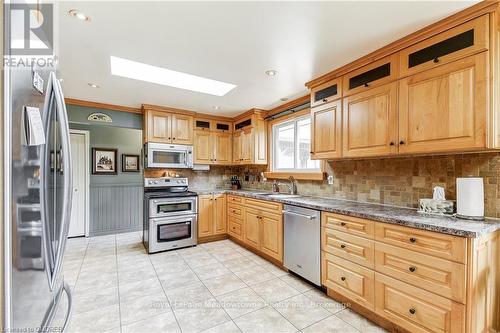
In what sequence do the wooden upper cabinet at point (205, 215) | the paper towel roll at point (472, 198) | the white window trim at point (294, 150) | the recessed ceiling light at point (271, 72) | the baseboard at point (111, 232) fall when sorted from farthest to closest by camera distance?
1. the baseboard at point (111, 232)
2. the wooden upper cabinet at point (205, 215)
3. the white window trim at point (294, 150)
4. the recessed ceiling light at point (271, 72)
5. the paper towel roll at point (472, 198)

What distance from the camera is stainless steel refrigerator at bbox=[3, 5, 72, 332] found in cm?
65

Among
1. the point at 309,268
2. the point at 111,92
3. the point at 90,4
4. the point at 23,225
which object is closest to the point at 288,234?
the point at 309,268

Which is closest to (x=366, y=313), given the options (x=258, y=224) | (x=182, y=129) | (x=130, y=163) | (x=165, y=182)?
(x=258, y=224)

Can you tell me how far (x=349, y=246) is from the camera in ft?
7.02

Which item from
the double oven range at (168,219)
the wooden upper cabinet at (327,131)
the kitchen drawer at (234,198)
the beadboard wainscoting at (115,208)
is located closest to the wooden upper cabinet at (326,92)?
the wooden upper cabinet at (327,131)

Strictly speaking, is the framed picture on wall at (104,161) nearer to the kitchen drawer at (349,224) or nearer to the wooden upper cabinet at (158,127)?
the wooden upper cabinet at (158,127)

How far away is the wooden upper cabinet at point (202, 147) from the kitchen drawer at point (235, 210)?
0.98 m

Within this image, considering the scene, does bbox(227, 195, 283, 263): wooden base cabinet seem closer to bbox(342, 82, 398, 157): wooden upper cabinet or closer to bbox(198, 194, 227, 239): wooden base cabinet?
bbox(198, 194, 227, 239): wooden base cabinet

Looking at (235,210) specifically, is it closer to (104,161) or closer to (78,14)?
(104,161)

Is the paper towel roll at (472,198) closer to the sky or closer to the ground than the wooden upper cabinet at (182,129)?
closer to the ground

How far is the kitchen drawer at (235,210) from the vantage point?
3.93 meters

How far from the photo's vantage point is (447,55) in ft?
5.63

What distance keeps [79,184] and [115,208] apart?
77cm

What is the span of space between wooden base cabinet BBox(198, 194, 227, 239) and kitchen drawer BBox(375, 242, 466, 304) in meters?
2.83
